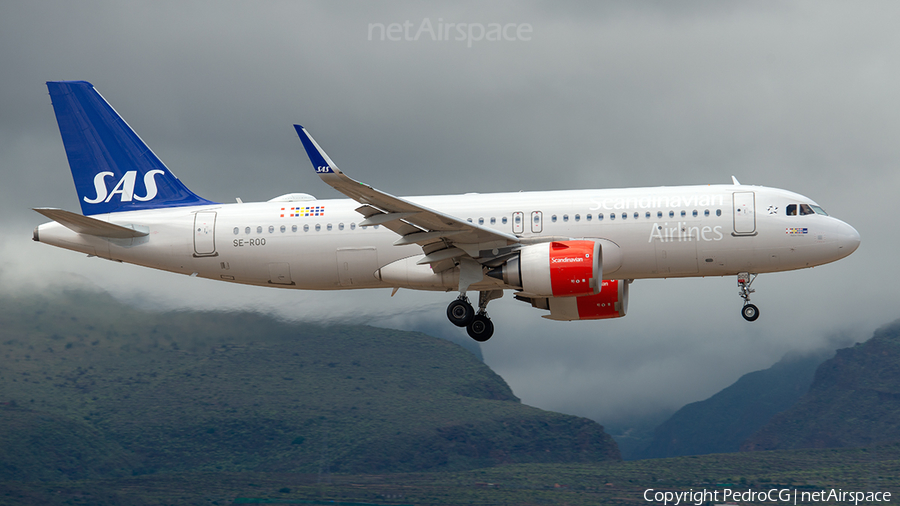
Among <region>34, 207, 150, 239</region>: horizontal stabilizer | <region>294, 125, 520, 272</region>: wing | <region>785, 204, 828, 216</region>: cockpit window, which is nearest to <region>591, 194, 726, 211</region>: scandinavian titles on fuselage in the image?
<region>785, 204, 828, 216</region>: cockpit window

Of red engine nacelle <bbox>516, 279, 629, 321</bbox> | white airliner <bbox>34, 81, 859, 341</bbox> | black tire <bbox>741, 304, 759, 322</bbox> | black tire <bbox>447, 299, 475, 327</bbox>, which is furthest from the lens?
red engine nacelle <bbox>516, 279, 629, 321</bbox>

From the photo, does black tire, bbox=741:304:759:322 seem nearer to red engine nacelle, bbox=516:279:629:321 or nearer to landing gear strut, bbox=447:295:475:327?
red engine nacelle, bbox=516:279:629:321

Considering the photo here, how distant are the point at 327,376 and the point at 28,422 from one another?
45.4m

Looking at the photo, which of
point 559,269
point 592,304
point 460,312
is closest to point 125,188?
point 460,312

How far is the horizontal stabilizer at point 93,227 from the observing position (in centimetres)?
3569

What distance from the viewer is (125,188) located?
130 ft

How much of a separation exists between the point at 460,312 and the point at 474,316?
0.76 metres

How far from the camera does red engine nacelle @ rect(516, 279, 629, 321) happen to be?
126 feet

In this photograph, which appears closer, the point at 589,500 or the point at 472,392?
the point at 589,500

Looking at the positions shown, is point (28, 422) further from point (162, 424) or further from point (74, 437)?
point (162, 424)

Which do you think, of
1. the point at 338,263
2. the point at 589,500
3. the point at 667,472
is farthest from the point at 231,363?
the point at 338,263

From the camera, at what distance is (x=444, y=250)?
34.2 meters

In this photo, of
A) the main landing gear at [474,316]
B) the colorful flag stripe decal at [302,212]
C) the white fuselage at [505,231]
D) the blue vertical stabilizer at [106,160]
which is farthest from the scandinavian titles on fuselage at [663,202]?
the blue vertical stabilizer at [106,160]

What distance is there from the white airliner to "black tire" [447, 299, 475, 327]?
0.05m
